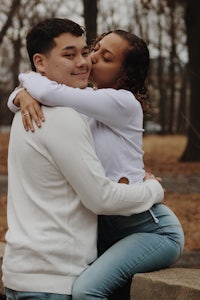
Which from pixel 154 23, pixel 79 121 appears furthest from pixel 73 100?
pixel 154 23

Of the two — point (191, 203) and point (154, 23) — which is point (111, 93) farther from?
point (154, 23)

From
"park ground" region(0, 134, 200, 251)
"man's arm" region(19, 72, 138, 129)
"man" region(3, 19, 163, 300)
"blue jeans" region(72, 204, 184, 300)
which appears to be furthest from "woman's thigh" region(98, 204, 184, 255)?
"park ground" region(0, 134, 200, 251)

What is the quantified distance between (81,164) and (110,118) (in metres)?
0.35

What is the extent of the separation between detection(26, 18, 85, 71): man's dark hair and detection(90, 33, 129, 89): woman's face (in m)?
0.25

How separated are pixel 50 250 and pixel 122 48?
41.0 inches

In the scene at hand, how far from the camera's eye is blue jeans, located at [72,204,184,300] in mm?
2594

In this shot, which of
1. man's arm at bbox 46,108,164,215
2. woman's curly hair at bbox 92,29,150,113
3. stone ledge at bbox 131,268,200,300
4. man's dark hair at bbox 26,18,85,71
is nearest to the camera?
man's arm at bbox 46,108,164,215

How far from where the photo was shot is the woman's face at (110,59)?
9.91ft

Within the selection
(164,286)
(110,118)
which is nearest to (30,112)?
(110,118)

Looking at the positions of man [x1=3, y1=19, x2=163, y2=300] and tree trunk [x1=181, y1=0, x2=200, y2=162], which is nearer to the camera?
man [x1=3, y1=19, x2=163, y2=300]

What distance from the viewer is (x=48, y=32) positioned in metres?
2.76

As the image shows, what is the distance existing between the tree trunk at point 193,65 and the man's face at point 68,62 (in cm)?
1312

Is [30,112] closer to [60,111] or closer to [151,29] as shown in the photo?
[60,111]

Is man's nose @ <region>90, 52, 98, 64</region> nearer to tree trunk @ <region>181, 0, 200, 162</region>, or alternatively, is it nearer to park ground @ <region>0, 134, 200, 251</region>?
park ground @ <region>0, 134, 200, 251</region>
